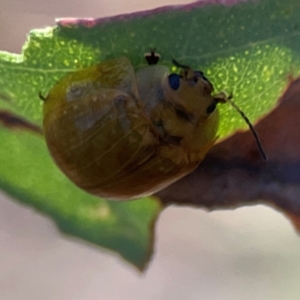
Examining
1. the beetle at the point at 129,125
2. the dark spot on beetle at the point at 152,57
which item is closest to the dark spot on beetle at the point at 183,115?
the beetle at the point at 129,125

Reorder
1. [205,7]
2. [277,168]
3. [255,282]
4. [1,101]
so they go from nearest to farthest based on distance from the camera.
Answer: [205,7] < [1,101] < [277,168] < [255,282]

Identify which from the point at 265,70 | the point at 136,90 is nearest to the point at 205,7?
the point at 265,70

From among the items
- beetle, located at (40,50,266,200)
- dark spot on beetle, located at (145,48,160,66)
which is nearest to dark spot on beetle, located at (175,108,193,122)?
beetle, located at (40,50,266,200)

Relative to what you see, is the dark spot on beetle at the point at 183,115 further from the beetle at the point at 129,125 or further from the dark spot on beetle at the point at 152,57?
the dark spot on beetle at the point at 152,57

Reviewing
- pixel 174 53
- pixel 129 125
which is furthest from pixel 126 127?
pixel 174 53

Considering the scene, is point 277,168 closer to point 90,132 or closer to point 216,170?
point 216,170

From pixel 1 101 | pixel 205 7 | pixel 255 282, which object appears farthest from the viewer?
pixel 255 282

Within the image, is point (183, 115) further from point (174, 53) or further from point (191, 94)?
point (174, 53)

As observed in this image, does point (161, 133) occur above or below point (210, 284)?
above
